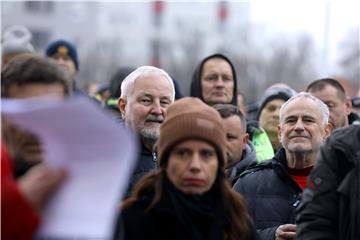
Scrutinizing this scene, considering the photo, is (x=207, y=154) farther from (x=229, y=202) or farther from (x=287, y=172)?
(x=287, y=172)

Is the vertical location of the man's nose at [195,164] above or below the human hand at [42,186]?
below

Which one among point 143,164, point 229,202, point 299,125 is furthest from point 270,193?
point 229,202

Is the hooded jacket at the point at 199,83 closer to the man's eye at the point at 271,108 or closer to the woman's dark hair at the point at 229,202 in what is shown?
the man's eye at the point at 271,108

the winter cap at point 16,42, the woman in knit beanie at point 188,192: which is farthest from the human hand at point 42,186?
the winter cap at point 16,42

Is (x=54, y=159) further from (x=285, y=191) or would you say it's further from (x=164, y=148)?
(x=285, y=191)

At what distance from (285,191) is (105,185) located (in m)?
3.01

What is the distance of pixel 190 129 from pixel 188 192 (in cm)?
29

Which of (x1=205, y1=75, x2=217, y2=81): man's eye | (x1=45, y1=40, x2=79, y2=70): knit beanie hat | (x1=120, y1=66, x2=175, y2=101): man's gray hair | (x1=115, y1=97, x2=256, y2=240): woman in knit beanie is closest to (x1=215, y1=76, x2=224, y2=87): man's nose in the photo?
(x1=205, y1=75, x2=217, y2=81): man's eye

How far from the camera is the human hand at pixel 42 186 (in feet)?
11.0

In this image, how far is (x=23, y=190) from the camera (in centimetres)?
340

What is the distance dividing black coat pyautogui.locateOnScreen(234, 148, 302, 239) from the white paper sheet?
2738 mm

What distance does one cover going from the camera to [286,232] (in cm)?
579

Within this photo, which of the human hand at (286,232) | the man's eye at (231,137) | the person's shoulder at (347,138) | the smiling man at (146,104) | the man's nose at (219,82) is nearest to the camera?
the person's shoulder at (347,138)

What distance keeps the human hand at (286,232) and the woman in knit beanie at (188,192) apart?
0.95 meters
